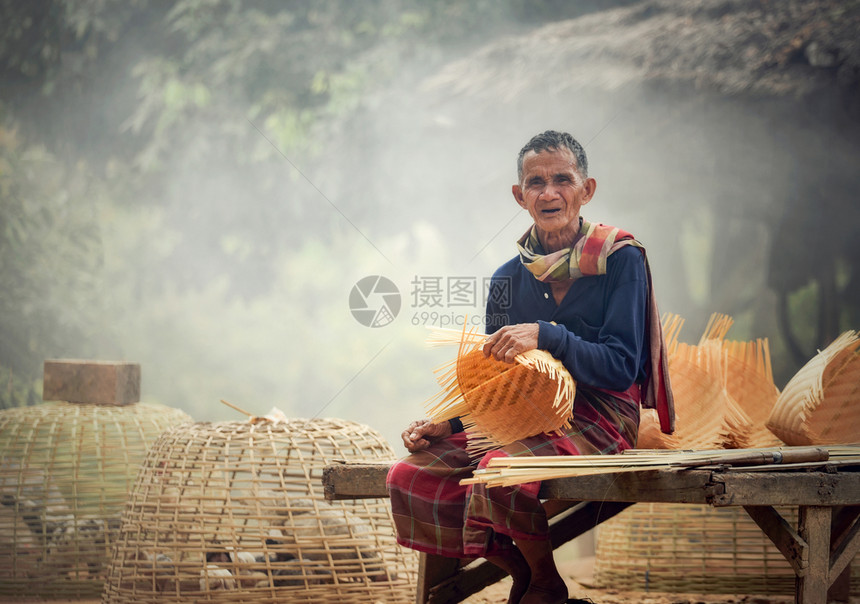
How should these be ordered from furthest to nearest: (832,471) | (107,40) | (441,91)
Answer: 1. (107,40)
2. (441,91)
3. (832,471)

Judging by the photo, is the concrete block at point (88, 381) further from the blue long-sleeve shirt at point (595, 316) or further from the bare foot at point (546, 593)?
the bare foot at point (546, 593)

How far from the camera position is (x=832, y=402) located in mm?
3039

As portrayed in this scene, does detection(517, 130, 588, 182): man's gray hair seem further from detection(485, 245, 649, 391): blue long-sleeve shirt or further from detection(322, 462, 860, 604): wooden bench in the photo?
detection(322, 462, 860, 604): wooden bench

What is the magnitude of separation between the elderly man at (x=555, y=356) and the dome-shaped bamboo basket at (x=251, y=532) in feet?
3.21

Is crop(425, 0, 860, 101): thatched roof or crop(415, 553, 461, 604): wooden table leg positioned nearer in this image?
crop(415, 553, 461, 604): wooden table leg

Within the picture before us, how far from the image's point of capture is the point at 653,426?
3230 mm

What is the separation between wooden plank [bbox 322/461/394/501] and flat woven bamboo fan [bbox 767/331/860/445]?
5.23 feet

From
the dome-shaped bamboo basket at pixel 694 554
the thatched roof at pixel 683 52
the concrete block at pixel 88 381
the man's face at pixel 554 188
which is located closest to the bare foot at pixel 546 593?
the man's face at pixel 554 188

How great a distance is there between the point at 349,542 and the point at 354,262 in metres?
3.31

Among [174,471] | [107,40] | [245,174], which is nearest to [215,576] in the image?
[174,471]

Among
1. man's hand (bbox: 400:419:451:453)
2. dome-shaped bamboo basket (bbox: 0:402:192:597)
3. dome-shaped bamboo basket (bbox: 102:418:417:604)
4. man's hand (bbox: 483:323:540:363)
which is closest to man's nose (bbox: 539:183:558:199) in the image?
man's hand (bbox: 483:323:540:363)

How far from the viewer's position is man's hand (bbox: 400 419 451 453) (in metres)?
2.56

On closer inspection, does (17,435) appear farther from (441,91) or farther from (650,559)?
(441,91)

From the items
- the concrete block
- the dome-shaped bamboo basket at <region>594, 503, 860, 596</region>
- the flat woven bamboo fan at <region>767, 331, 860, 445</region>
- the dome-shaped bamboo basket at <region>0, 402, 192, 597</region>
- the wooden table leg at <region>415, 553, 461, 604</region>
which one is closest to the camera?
the wooden table leg at <region>415, 553, 461, 604</region>
